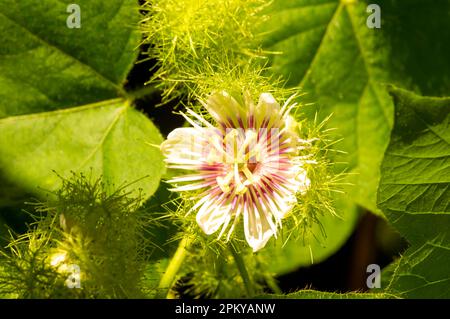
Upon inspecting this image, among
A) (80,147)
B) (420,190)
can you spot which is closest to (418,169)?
(420,190)

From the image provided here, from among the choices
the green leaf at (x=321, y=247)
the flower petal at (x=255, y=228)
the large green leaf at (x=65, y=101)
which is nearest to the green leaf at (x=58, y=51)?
the large green leaf at (x=65, y=101)

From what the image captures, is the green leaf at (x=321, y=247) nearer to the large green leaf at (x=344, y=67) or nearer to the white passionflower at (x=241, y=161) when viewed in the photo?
the large green leaf at (x=344, y=67)

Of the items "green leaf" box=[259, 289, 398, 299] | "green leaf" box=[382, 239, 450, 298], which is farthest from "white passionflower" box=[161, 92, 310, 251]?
"green leaf" box=[382, 239, 450, 298]

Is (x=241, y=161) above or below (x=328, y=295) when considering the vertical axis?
above

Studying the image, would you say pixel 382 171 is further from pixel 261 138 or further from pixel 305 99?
pixel 305 99

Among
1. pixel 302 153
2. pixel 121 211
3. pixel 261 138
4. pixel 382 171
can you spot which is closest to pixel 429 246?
pixel 382 171

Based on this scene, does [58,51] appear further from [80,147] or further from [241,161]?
[241,161]

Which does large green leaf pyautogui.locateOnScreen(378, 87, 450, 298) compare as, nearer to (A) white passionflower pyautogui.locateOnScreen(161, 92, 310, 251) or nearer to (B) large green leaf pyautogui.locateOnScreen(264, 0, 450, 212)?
(A) white passionflower pyautogui.locateOnScreen(161, 92, 310, 251)
